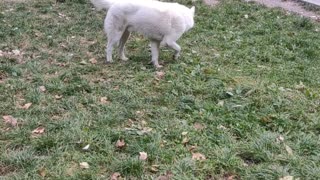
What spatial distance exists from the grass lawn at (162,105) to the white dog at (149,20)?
0.38 m

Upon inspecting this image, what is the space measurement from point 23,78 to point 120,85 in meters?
1.32

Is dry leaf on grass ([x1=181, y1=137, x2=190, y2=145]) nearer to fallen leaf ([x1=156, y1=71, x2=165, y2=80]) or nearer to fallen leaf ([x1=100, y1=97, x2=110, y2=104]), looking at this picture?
fallen leaf ([x1=100, y1=97, x2=110, y2=104])

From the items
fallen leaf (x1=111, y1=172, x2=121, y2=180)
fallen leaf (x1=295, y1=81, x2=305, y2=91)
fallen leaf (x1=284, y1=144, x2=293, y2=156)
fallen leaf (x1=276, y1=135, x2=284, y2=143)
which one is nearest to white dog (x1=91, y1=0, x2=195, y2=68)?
fallen leaf (x1=295, y1=81, x2=305, y2=91)

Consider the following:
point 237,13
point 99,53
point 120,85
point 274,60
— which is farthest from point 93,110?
point 237,13

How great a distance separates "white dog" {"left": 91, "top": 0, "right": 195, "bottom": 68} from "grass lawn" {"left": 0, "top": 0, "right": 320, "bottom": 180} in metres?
0.38

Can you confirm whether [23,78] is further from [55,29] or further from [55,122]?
[55,29]

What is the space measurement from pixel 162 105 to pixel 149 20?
64.1 inches

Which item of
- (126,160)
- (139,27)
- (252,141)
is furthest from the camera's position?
(139,27)

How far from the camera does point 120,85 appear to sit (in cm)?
566

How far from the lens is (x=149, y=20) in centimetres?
627

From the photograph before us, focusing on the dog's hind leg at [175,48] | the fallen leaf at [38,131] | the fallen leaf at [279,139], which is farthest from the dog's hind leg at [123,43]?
the fallen leaf at [279,139]

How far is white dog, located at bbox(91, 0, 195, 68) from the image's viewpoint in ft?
20.6

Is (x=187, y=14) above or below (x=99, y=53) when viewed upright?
above

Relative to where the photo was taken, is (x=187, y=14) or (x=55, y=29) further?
(x=55, y=29)
